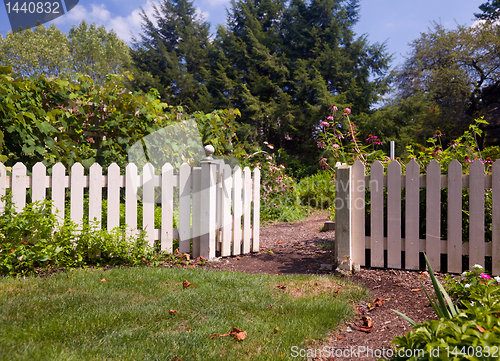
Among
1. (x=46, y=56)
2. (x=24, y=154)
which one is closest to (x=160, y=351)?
(x=24, y=154)

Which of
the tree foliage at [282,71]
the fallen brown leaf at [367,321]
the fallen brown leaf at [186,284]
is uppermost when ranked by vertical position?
the tree foliage at [282,71]

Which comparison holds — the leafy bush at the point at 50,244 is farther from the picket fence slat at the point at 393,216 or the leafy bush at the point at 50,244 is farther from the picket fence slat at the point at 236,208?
the picket fence slat at the point at 393,216

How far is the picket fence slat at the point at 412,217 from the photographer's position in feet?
10.6

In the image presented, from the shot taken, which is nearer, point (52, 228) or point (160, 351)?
point (160, 351)

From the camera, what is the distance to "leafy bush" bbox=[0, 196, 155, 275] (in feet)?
10.2

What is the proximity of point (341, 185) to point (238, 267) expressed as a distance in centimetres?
155

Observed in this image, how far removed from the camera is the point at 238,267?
12.4 feet

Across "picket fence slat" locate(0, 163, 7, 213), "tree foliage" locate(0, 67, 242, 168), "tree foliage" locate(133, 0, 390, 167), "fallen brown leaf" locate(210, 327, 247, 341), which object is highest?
"tree foliage" locate(133, 0, 390, 167)

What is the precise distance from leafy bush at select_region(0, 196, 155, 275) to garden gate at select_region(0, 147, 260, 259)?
0.19 meters

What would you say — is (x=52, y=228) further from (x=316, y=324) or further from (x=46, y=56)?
(x=46, y=56)

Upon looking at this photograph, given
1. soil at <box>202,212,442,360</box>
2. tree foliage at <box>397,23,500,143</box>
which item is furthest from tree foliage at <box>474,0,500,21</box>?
soil at <box>202,212,442,360</box>

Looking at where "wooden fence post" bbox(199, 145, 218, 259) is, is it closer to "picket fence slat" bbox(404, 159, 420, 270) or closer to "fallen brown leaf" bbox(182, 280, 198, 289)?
"fallen brown leaf" bbox(182, 280, 198, 289)

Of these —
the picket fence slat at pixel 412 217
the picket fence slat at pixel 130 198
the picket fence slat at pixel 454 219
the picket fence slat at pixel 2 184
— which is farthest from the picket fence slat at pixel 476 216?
the picket fence slat at pixel 2 184

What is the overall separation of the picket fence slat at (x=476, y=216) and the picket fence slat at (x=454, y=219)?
0.10m
